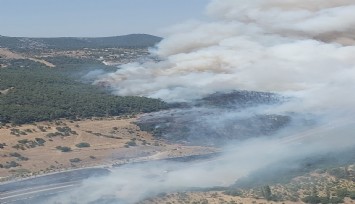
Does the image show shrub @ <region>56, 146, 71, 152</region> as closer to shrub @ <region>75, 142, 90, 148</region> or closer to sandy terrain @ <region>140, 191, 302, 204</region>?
shrub @ <region>75, 142, 90, 148</region>

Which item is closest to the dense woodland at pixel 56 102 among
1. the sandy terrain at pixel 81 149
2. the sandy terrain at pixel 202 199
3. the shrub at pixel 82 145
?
the sandy terrain at pixel 81 149

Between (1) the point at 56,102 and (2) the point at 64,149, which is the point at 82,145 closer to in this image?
(2) the point at 64,149

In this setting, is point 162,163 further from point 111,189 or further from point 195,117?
point 195,117

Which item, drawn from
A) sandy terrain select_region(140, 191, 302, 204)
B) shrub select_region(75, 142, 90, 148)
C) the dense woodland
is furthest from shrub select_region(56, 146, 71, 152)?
sandy terrain select_region(140, 191, 302, 204)

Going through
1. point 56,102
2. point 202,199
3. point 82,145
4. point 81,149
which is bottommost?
point 81,149

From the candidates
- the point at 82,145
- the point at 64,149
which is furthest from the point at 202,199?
the point at 82,145

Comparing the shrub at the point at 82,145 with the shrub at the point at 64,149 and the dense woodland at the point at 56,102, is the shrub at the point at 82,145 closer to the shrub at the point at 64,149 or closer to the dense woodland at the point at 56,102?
the shrub at the point at 64,149

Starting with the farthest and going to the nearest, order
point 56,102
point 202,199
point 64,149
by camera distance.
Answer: point 56,102 → point 64,149 → point 202,199

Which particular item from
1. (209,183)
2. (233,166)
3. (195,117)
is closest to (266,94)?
(195,117)
